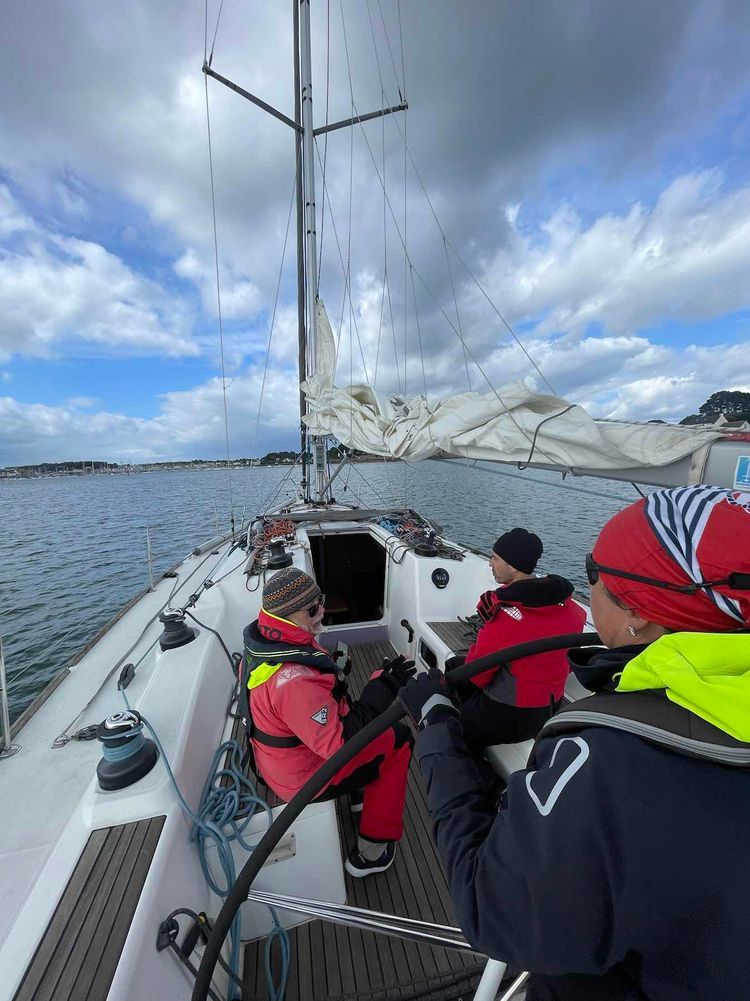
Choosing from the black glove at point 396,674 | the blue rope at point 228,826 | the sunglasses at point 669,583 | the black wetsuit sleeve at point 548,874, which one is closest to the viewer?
the black wetsuit sleeve at point 548,874

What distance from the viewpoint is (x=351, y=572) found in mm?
5207

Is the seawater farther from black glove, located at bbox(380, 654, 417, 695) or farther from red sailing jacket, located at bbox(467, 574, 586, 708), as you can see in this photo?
black glove, located at bbox(380, 654, 417, 695)

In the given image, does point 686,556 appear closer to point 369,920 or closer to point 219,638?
point 369,920

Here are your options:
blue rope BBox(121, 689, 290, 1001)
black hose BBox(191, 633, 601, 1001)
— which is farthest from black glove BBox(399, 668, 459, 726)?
blue rope BBox(121, 689, 290, 1001)

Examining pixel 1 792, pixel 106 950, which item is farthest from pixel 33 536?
pixel 106 950

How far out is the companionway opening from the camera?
5098 mm

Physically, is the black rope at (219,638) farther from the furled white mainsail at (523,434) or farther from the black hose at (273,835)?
the furled white mainsail at (523,434)

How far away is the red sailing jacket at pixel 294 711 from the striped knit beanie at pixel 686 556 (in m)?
1.16

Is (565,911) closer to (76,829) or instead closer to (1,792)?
(76,829)

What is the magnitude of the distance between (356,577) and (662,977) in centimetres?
467

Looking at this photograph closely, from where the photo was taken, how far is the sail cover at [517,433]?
164 cm

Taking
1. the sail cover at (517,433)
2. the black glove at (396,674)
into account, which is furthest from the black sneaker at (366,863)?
the sail cover at (517,433)

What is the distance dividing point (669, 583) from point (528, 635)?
1.15 m

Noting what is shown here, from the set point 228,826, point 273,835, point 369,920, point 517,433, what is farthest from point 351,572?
point 273,835
